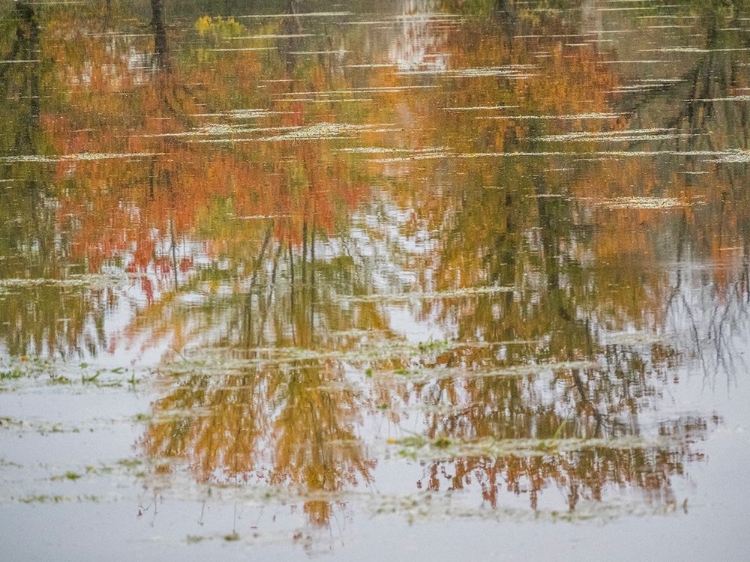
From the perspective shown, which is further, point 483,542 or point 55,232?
point 55,232

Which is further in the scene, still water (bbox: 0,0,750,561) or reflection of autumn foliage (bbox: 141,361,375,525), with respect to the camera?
reflection of autumn foliage (bbox: 141,361,375,525)

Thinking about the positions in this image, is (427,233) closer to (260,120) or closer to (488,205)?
(488,205)

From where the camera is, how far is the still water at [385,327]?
21.2 ft

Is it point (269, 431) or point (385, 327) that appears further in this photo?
point (385, 327)

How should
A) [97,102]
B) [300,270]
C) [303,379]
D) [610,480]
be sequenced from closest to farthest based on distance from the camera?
[610,480], [303,379], [300,270], [97,102]

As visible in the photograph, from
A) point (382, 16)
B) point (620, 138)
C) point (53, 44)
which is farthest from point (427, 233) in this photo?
point (382, 16)

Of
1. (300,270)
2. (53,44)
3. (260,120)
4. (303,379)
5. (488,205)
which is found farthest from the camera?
(53,44)

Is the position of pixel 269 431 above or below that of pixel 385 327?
below

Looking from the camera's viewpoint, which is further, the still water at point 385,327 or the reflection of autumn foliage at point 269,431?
the reflection of autumn foliage at point 269,431

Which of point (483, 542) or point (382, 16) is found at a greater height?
point (382, 16)

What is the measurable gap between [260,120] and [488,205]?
7.23 meters

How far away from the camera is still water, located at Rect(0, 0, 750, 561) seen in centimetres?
645

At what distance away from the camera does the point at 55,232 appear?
12.8 meters

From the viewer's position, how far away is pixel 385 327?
9.29 m
